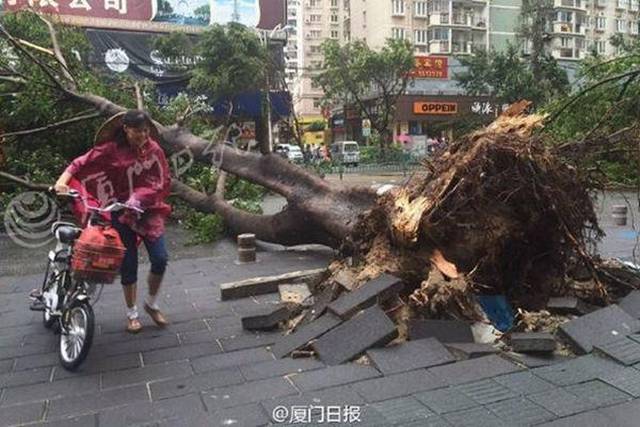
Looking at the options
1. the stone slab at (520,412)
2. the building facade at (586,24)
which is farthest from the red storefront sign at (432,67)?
the stone slab at (520,412)

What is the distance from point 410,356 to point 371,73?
3345 cm

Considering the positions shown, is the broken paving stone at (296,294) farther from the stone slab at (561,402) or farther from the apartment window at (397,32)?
the apartment window at (397,32)

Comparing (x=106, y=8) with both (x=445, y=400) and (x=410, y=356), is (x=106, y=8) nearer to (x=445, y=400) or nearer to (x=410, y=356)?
(x=410, y=356)

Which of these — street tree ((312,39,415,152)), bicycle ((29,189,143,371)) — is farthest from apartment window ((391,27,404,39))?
bicycle ((29,189,143,371))

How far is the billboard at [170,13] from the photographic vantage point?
23.0 m

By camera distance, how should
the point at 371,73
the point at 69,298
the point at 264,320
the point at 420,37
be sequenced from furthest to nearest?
1. the point at 420,37
2. the point at 371,73
3. the point at 264,320
4. the point at 69,298

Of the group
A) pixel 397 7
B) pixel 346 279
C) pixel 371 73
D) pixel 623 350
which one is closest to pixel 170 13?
pixel 371 73

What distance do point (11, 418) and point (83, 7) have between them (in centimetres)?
2299

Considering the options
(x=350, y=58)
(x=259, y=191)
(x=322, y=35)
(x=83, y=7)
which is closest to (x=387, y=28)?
(x=350, y=58)

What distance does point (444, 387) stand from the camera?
10.8ft

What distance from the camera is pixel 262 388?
338 centimetres

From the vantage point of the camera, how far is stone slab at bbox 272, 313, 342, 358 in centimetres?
394

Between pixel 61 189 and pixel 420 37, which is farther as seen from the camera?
pixel 420 37

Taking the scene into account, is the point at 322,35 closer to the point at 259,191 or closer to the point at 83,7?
the point at 83,7
